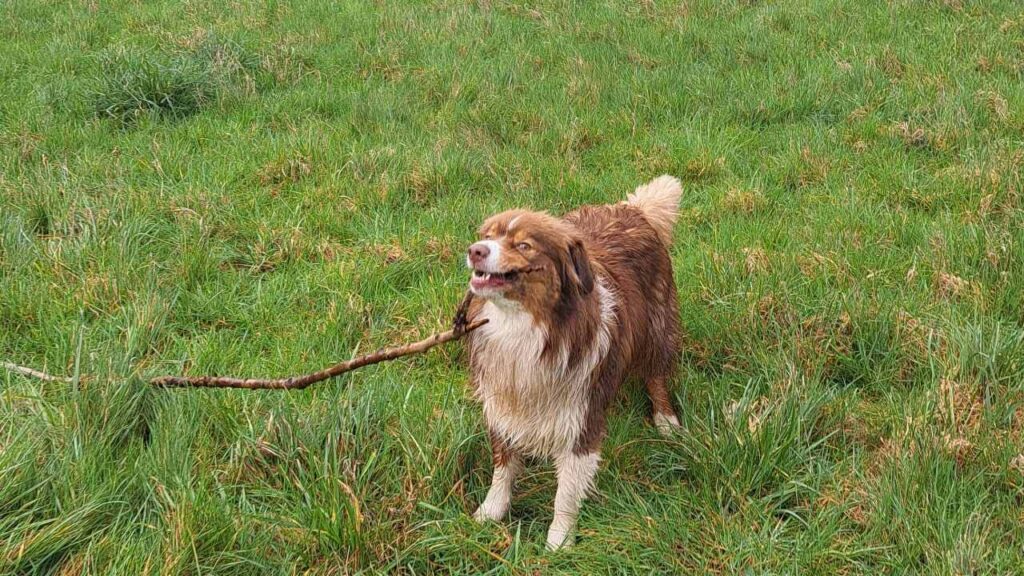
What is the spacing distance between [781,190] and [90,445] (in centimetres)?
429

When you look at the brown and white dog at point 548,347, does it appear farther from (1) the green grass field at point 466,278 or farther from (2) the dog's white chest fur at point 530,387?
(1) the green grass field at point 466,278

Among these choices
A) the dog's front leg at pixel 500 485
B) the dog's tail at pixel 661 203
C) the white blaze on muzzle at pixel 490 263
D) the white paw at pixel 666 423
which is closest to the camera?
the white blaze on muzzle at pixel 490 263

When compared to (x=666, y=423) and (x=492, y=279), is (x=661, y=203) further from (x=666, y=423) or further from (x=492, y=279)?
(x=492, y=279)

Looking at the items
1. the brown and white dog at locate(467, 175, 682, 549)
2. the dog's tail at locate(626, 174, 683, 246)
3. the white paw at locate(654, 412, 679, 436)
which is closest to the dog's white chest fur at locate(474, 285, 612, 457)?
the brown and white dog at locate(467, 175, 682, 549)

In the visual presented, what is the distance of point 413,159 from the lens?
5.44 meters

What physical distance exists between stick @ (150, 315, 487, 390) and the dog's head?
269 mm

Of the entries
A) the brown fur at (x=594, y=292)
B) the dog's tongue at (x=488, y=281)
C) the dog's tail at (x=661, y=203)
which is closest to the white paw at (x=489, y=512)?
the brown fur at (x=594, y=292)

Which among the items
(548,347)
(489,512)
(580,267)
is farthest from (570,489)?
(580,267)

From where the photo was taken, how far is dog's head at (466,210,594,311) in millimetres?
2523

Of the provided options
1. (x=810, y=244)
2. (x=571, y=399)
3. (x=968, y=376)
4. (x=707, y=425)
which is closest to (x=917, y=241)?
(x=810, y=244)

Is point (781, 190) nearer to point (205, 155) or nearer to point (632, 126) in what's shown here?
point (632, 126)

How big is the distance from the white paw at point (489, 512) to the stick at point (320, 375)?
0.62 m

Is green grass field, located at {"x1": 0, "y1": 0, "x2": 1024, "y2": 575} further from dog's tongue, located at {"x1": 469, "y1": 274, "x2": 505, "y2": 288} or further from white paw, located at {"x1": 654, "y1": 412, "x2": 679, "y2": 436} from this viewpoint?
dog's tongue, located at {"x1": 469, "y1": 274, "x2": 505, "y2": 288}

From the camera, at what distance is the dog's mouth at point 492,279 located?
8.29 ft
